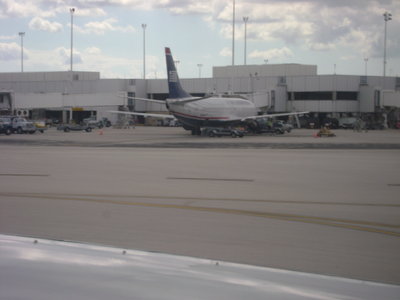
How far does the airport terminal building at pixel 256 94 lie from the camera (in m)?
74.3

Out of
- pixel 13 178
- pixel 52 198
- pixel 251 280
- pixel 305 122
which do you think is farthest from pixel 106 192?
pixel 305 122

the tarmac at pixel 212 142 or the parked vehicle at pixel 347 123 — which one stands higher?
the parked vehicle at pixel 347 123

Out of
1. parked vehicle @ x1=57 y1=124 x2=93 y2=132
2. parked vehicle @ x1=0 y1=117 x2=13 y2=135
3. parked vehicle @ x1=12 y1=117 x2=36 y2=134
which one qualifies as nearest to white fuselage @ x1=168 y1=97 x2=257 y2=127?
parked vehicle @ x1=12 y1=117 x2=36 y2=134

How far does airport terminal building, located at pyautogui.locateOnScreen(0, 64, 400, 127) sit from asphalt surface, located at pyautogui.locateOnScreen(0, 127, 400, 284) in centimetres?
5031

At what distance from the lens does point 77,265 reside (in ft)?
A: 15.9

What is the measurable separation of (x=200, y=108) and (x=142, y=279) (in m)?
51.1

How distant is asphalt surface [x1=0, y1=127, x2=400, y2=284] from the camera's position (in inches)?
370

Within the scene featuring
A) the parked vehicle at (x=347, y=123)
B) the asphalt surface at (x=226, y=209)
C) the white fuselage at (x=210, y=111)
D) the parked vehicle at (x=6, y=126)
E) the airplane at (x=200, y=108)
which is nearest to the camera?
the asphalt surface at (x=226, y=209)

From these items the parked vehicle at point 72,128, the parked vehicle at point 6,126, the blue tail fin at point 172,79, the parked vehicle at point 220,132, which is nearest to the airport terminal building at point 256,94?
the parked vehicle at point 72,128

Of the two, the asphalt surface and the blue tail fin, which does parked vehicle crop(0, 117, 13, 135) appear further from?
the asphalt surface

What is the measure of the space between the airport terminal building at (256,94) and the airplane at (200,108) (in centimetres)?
1312

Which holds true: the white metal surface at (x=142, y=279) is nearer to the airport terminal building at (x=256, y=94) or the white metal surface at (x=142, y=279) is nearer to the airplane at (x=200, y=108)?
the airplane at (x=200, y=108)

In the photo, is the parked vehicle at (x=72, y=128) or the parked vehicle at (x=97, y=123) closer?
the parked vehicle at (x=72, y=128)

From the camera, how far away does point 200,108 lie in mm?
55344
